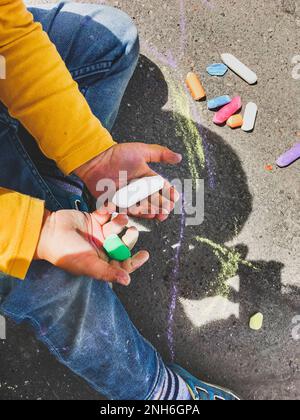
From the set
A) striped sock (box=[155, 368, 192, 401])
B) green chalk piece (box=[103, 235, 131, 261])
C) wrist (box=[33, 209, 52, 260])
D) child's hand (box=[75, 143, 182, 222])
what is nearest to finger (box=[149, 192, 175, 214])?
child's hand (box=[75, 143, 182, 222])

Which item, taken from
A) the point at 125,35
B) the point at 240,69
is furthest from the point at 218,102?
the point at 125,35

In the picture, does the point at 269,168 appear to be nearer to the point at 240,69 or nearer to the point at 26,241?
the point at 240,69

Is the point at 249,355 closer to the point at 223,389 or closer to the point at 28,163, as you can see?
the point at 223,389

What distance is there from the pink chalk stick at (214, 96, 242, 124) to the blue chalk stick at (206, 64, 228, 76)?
4.4 inches

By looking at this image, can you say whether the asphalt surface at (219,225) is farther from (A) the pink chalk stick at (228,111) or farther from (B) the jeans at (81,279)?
(B) the jeans at (81,279)

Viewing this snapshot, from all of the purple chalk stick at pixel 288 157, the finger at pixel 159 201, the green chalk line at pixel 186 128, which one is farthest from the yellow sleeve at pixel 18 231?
the purple chalk stick at pixel 288 157

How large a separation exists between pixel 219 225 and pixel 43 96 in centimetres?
75

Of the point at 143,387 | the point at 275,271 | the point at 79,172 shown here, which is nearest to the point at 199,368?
the point at 143,387

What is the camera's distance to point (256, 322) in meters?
1.65

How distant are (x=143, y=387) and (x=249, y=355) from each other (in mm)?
384

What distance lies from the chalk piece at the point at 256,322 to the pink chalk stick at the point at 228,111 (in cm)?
66

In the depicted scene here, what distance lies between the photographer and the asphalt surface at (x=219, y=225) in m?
1.64

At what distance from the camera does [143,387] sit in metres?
1.48

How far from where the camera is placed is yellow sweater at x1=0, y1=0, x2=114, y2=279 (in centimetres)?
123
